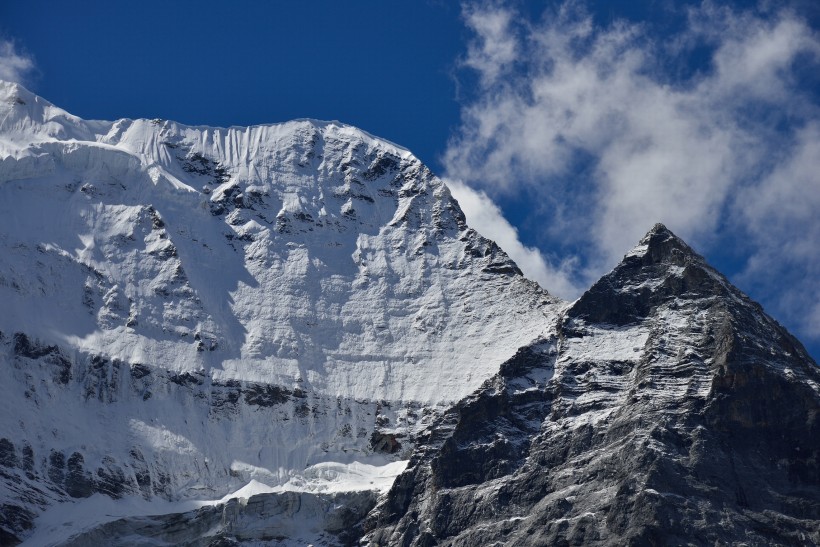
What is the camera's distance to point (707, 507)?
19875 cm

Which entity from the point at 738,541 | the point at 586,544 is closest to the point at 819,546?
the point at 738,541

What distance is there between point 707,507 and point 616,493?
27.0ft

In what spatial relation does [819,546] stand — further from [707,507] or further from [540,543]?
[540,543]

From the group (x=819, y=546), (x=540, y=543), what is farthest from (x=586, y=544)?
(x=819, y=546)

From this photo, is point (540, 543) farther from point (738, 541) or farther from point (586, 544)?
point (738, 541)

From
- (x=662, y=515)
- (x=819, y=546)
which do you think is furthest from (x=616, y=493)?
(x=819, y=546)

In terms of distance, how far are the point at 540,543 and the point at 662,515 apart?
37.9 feet

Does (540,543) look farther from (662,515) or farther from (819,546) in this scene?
(819,546)

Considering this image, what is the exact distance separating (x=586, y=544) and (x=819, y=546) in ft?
68.4

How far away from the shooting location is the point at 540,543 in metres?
200

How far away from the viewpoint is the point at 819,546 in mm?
197750

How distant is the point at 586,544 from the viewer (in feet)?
646

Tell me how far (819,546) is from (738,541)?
7709 mm

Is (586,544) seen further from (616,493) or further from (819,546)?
(819,546)
